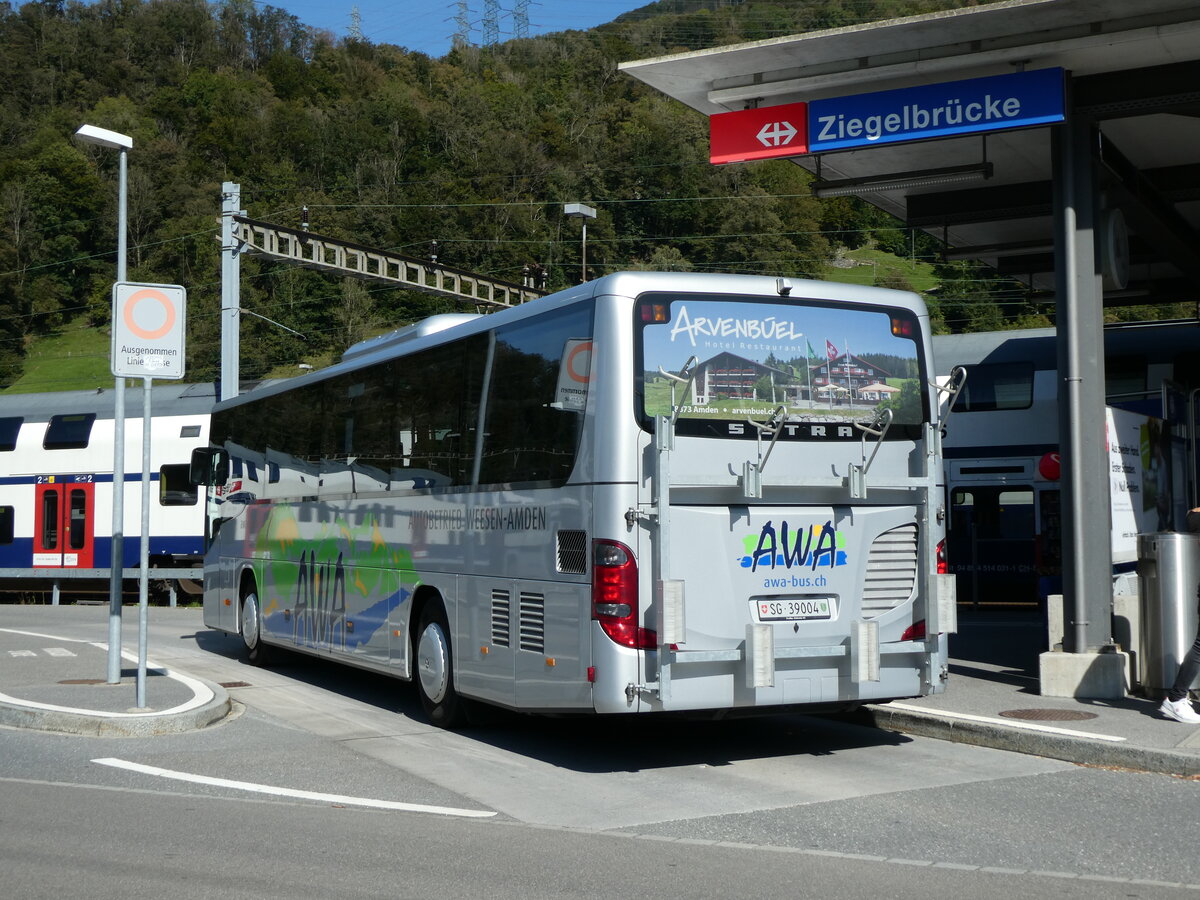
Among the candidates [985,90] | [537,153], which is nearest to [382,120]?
[537,153]

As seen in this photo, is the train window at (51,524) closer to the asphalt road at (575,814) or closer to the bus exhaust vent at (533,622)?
the asphalt road at (575,814)

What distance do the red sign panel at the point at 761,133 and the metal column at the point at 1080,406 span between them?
2.47 meters

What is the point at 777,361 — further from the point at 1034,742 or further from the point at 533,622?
the point at 1034,742

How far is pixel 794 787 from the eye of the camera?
8.27m

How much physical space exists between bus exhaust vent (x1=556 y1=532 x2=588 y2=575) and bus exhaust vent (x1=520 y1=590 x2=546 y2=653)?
1.20 feet

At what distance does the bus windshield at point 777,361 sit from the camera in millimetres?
8594

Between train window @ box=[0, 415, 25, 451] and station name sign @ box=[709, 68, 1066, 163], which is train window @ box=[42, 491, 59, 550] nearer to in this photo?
train window @ box=[0, 415, 25, 451]

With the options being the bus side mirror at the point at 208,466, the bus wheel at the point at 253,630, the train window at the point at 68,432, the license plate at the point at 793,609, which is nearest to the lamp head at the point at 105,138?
the bus side mirror at the point at 208,466

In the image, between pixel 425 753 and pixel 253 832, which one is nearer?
pixel 253 832

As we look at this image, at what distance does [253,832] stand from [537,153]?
9066 centimetres

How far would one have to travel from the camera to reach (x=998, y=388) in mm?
25016

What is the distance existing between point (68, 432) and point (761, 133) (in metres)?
20.8

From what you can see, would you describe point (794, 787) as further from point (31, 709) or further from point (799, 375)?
point (31, 709)

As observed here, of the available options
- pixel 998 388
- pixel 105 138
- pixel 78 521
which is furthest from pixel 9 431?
pixel 998 388
